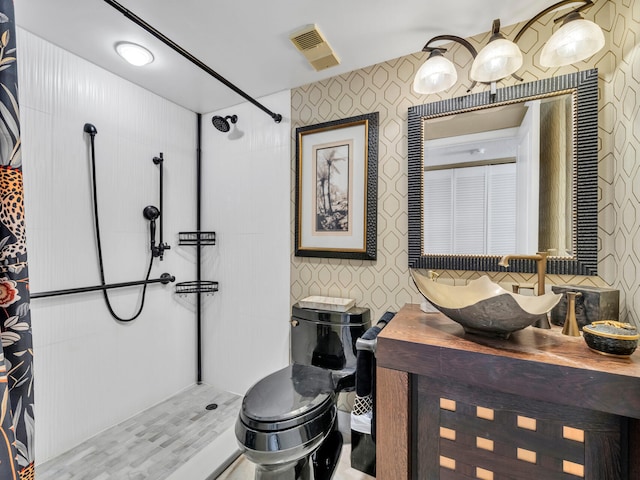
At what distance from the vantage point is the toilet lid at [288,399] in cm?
115

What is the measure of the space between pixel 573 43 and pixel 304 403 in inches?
70.2

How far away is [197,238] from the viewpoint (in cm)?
241

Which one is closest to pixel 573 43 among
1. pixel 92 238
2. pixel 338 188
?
pixel 338 188

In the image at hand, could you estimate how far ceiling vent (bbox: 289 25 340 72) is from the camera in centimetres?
147

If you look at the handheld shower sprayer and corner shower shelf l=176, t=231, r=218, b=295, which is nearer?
the handheld shower sprayer

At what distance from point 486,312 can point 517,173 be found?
2.63 ft

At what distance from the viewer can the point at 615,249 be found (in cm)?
120

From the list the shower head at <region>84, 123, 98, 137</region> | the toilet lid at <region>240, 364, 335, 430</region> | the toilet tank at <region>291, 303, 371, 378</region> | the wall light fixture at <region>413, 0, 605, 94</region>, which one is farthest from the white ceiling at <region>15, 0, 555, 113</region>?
the toilet lid at <region>240, 364, 335, 430</region>

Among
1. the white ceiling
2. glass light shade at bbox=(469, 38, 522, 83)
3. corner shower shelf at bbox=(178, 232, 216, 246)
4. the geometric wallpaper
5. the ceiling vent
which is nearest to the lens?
the geometric wallpaper

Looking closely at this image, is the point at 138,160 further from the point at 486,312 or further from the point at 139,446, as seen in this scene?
the point at 486,312

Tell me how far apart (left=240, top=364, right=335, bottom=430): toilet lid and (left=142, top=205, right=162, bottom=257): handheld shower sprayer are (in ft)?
4.16

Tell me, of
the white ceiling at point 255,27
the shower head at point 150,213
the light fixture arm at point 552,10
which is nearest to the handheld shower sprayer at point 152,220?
the shower head at point 150,213

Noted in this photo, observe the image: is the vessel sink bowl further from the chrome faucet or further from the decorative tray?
the decorative tray

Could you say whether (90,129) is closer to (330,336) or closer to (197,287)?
(197,287)
